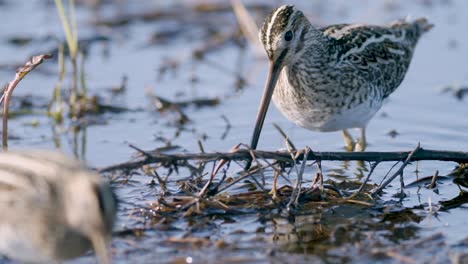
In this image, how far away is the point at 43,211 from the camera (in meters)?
4.68

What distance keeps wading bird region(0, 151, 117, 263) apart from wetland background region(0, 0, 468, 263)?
635mm

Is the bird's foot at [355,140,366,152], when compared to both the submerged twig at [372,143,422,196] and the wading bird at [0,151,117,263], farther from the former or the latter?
the wading bird at [0,151,117,263]

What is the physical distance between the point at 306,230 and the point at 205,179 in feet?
3.66

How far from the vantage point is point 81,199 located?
4.45 metres

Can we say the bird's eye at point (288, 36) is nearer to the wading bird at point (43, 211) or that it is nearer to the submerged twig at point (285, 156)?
the submerged twig at point (285, 156)

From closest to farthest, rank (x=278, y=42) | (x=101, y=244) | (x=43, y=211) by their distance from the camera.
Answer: (x=101, y=244)
(x=43, y=211)
(x=278, y=42)

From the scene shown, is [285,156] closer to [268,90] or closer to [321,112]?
[268,90]

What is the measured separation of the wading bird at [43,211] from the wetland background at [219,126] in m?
0.63

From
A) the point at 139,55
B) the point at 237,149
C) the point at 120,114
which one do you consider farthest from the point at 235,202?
the point at 139,55

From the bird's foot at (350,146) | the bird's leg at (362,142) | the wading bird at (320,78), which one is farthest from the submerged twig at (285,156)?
the bird's foot at (350,146)

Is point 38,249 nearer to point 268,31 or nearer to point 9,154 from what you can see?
point 9,154

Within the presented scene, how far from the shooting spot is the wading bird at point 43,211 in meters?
4.60

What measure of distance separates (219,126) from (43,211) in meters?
3.82

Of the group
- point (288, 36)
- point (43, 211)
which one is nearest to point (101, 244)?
point (43, 211)
